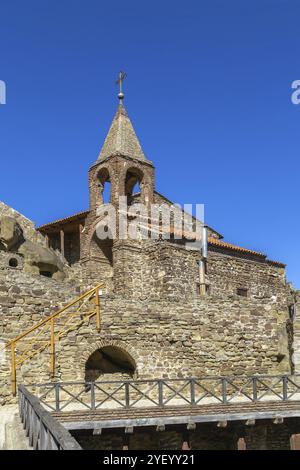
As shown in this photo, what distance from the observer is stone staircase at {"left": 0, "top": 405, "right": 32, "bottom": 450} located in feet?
29.5

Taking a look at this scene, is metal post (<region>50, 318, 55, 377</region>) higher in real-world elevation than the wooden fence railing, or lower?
higher

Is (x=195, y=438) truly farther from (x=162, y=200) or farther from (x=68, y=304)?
(x=162, y=200)

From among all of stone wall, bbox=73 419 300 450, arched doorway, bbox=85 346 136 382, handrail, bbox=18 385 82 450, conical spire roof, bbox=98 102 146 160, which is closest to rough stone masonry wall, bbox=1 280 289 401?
arched doorway, bbox=85 346 136 382

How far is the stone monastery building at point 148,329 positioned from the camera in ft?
49.8

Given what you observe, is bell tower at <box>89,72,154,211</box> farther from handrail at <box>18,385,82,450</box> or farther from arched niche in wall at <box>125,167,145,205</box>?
handrail at <box>18,385,82,450</box>

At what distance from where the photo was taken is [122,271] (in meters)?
25.5

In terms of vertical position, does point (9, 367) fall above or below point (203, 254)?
below

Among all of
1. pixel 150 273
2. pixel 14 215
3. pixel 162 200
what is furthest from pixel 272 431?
pixel 14 215

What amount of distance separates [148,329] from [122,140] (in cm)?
1398

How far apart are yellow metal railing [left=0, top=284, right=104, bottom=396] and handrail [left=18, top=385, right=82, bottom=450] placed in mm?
4462

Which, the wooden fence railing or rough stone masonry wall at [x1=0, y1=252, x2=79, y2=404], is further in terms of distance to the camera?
rough stone masonry wall at [x1=0, y1=252, x2=79, y2=404]

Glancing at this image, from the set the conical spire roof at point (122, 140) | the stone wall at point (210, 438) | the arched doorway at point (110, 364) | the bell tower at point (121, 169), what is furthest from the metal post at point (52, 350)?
the conical spire roof at point (122, 140)

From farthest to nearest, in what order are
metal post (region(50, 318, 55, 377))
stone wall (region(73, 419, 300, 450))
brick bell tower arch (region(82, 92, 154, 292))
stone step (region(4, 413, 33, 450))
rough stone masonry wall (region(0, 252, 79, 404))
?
brick bell tower arch (region(82, 92, 154, 292))
metal post (region(50, 318, 55, 377))
rough stone masonry wall (region(0, 252, 79, 404))
stone wall (region(73, 419, 300, 450))
stone step (region(4, 413, 33, 450))
